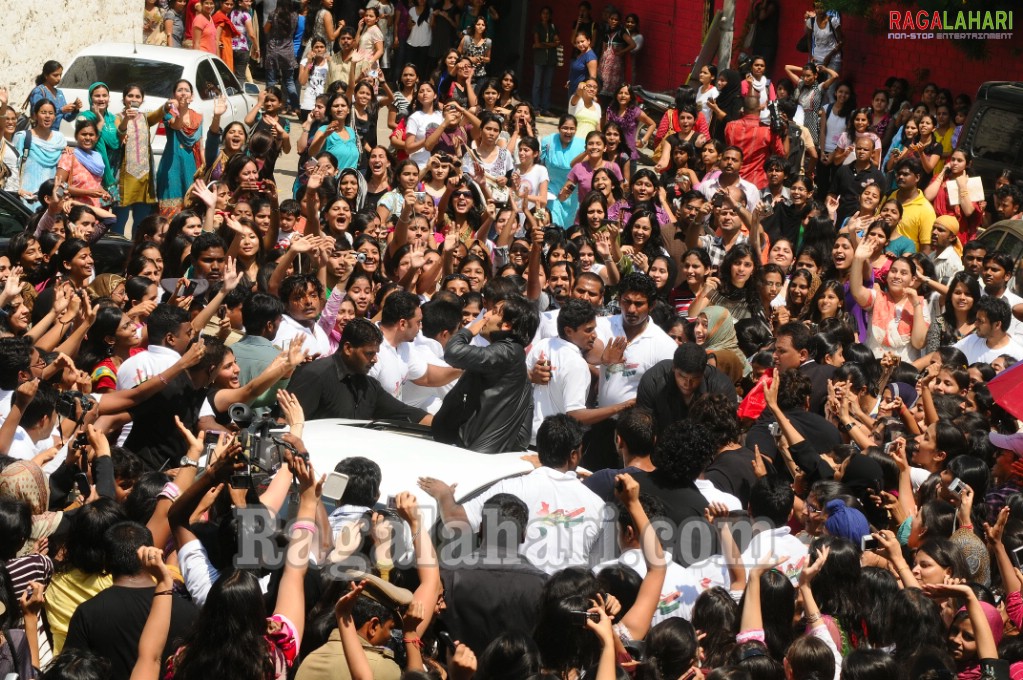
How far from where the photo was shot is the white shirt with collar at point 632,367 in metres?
8.10

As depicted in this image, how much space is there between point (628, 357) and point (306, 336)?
196 cm

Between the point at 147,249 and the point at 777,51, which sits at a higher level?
the point at 777,51


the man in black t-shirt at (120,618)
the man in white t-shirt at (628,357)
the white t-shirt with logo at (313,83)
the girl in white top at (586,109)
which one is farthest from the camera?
the white t-shirt with logo at (313,83)

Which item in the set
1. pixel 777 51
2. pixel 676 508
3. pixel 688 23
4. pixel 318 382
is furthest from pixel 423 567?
pixel 688 23

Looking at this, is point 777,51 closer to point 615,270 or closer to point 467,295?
point 615,270

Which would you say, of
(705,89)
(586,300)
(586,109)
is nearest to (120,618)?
(586,300)

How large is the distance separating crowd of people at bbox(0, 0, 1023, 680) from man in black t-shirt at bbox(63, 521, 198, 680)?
0.5 inches

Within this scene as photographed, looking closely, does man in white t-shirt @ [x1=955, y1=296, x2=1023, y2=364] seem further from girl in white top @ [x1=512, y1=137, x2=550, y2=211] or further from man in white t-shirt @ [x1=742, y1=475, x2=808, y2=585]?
girl in white top @ [x1=512, y1=137, x2=550, y2=211]

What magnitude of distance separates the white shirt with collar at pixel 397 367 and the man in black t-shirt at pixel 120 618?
9.04ft

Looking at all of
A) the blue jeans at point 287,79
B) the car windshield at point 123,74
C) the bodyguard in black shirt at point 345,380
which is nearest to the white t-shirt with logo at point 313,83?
the blue jeans at point 287,79

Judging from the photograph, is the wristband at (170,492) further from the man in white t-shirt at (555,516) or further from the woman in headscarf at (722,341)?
the woman in headscarf at (722,341)

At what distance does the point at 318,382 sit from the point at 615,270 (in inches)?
146

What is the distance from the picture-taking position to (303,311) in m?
8.51

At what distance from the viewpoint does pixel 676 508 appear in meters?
6.30
